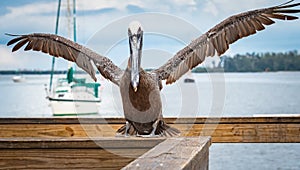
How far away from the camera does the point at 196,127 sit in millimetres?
3271

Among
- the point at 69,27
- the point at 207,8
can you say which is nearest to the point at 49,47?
the point at 207,8

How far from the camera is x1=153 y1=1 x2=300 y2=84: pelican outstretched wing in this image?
319 centimetres

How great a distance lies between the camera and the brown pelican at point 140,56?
9.21ft

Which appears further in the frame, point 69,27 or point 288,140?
point 69,27

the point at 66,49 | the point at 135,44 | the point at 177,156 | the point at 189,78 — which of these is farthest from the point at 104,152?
the point at 189,78

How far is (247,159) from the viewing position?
1120 centimetres

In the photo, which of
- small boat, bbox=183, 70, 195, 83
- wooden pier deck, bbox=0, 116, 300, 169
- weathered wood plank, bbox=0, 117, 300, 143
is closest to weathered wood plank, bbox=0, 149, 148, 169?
wooden pier deck, bbox=0, 116, 300, 169

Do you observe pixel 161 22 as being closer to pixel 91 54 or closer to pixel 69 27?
pixel 91 54

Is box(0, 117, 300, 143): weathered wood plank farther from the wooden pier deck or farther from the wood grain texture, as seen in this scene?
the wood grain texture

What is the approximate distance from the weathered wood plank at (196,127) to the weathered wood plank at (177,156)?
1407 millimetres

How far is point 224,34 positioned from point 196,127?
56cm

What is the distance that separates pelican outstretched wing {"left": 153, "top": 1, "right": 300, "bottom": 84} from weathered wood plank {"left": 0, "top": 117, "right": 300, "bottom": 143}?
0.33 metres

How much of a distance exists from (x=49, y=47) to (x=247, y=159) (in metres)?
8.38

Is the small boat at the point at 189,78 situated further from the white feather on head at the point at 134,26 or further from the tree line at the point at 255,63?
the white feather on head at the point at 134,26
